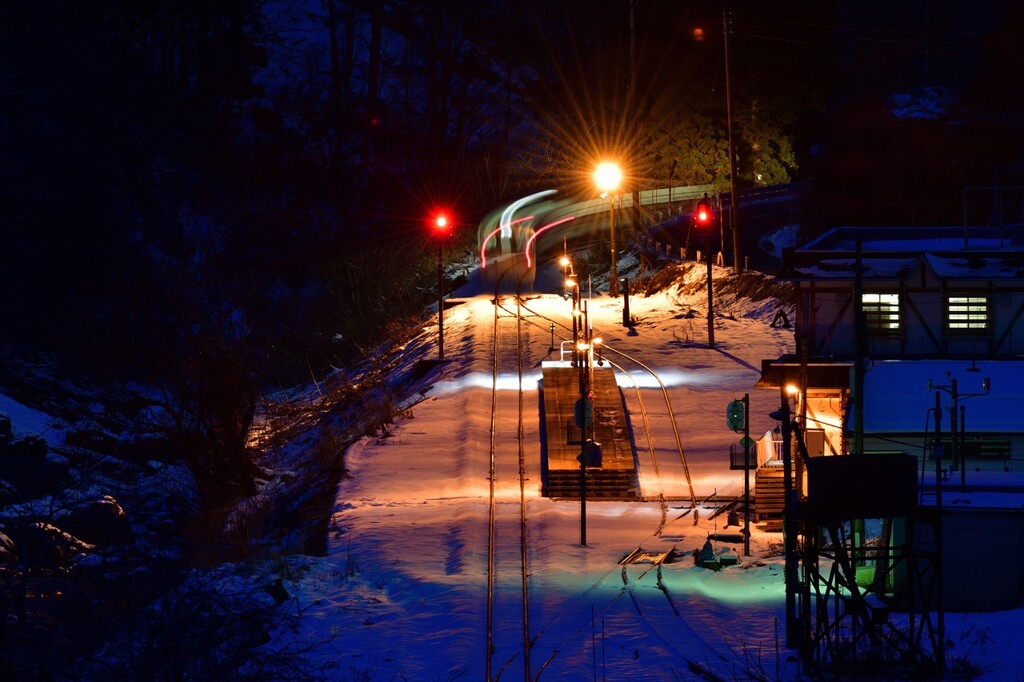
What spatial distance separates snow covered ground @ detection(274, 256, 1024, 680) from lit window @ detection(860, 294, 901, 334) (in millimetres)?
3669

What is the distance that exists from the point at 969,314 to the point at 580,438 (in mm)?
9820

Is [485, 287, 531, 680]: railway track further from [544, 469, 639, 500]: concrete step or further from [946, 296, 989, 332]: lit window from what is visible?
[946, 296, 989, 332]: lit window

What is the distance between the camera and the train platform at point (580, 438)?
2591cm

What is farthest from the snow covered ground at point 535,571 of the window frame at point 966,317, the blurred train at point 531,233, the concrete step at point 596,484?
the blurred train at point 531,233

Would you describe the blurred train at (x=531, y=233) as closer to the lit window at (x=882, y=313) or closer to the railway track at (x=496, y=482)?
the railway track at (x=496, y=482)

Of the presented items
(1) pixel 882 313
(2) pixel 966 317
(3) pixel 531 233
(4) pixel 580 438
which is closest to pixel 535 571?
(4) pixel 580 438

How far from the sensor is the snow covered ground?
15359 millimetres

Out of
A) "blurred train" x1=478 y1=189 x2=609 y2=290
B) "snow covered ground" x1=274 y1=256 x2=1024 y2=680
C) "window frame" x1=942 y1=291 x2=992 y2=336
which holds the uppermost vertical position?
"blurred train" x1=478 y1=189 x2=609 y2=290

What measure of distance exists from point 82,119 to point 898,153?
35.9 m

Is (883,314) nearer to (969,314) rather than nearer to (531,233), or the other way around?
(969,314)

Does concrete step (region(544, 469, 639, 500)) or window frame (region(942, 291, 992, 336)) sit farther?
window frame (region(942, 291, 992, 336))

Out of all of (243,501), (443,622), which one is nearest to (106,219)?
(243,501)

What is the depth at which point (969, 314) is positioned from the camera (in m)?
29.0

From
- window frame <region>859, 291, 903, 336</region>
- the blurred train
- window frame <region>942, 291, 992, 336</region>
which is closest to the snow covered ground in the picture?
window frame <region>859, 291, 903, 336</region>
